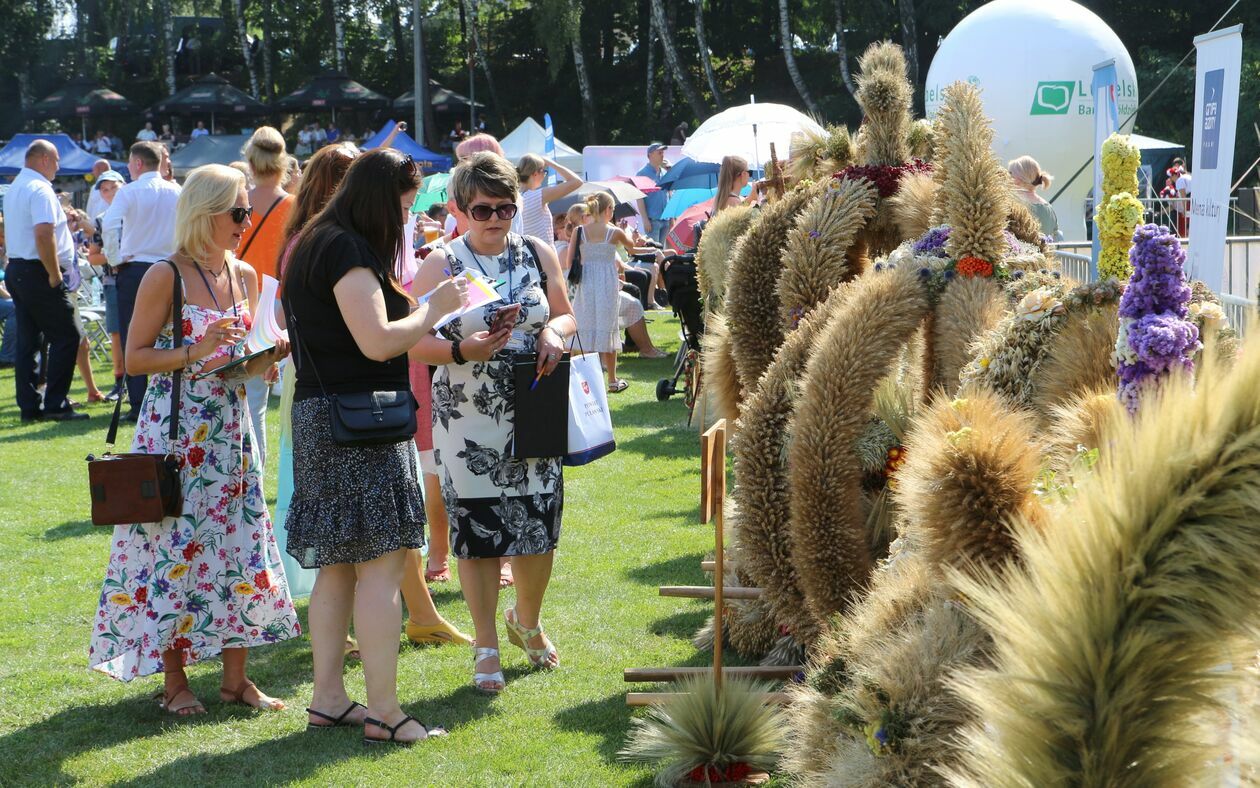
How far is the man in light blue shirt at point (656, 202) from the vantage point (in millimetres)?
21094

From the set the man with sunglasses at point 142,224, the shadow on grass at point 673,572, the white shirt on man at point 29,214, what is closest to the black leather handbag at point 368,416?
the shadow on grass at point 673,572

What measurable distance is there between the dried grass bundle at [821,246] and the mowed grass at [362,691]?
1.43 meters

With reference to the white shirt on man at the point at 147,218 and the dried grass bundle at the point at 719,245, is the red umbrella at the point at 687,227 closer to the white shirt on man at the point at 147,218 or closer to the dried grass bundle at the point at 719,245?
the white shirt on man at the point at 147,218

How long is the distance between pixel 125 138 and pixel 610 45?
678 inches

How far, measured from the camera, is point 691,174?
20312 mm

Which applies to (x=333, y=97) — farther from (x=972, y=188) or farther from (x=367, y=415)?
(x=972, y=188)

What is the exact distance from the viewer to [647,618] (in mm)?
5219

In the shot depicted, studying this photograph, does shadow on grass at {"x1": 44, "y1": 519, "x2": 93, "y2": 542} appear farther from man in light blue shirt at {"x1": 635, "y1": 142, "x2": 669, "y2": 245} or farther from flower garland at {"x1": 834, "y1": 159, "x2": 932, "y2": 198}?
man in light blue shirt at {"x1": 635, "y1": 142, "x2": 669, "y2": 245}

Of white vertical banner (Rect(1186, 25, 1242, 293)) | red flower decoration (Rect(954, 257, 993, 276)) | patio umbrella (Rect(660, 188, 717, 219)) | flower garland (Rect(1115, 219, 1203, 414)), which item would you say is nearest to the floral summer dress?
red flower decoration (Rect(954, 257, 993, 276))

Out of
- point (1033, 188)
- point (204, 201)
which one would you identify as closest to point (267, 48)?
point (1033, 188)

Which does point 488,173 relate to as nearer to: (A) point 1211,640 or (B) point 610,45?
(A) point 1211,640

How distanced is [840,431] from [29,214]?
28.2ft

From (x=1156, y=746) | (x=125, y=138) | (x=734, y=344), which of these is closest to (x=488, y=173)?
(x=734, y=344)

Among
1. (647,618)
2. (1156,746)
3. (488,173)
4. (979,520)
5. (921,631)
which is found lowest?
(647,618)
